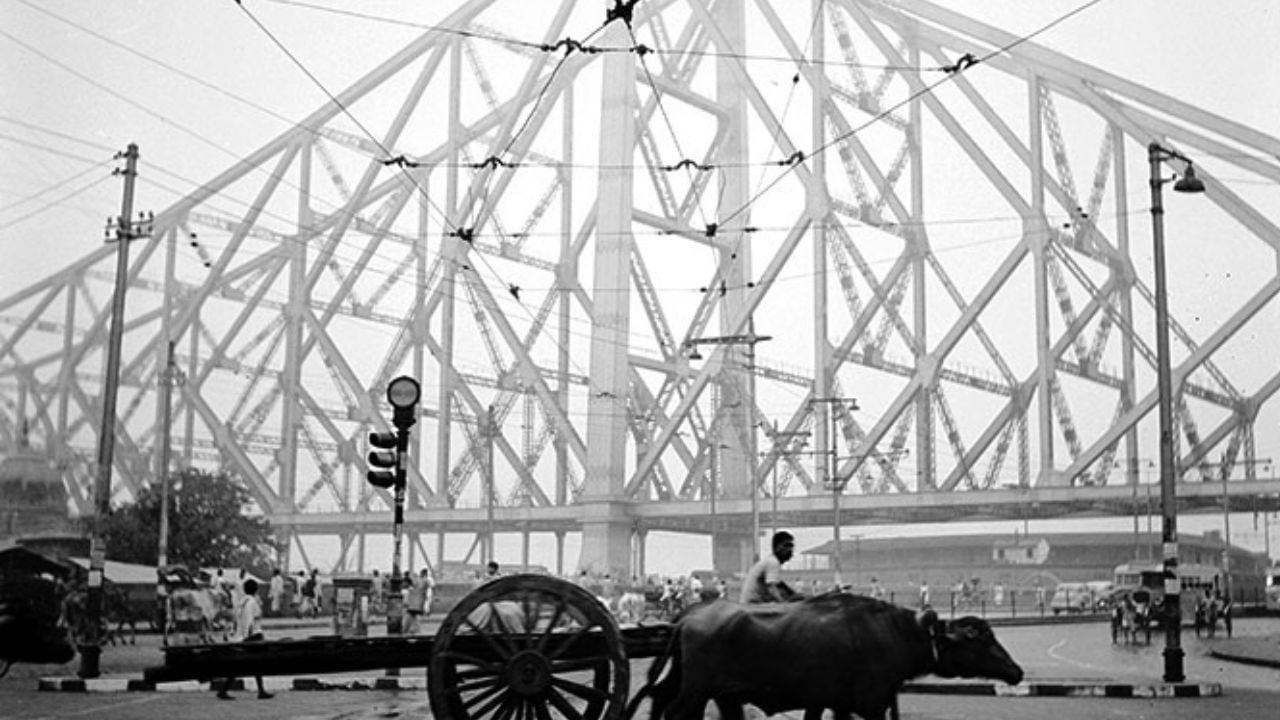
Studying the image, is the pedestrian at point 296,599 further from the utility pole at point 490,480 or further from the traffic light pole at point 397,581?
the traffic light pole at point 397,581

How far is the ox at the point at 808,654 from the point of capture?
391 inches

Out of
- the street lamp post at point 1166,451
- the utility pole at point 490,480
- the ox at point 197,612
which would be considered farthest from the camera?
the utility pole at point 490,480

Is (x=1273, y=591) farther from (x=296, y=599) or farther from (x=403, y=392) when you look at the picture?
(x=403, y=392)

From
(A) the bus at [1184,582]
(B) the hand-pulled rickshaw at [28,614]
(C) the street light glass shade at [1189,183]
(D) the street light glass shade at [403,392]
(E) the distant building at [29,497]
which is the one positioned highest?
(C) the street light glass shade at [1189,183]

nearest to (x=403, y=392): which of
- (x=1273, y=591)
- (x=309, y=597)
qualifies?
(x=309, y=597)

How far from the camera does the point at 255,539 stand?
43188 mm

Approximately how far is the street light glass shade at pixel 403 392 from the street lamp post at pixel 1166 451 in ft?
35.0

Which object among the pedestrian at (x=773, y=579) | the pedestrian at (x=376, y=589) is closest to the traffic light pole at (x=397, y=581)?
the pedestrian at (x=773, y=579)

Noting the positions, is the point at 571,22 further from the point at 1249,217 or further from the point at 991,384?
the point at 1249,217

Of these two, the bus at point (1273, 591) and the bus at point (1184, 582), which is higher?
the bus at point (1184, 582)

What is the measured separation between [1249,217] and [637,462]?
27981 mm

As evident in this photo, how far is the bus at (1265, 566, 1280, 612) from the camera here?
65875mm

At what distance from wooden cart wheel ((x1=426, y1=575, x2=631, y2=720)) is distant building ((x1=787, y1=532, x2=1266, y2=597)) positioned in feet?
241

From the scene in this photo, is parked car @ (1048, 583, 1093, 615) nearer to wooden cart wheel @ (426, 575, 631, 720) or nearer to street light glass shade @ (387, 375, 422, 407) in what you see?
street light glass shade @ (387, 375, 422, 407)
